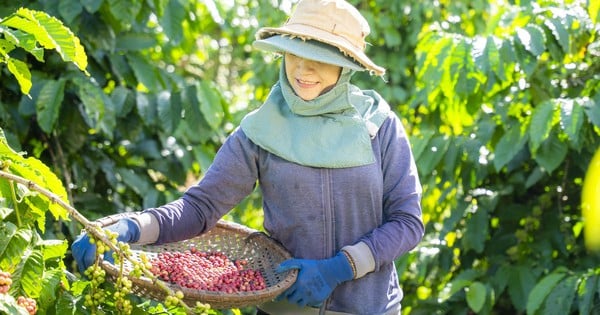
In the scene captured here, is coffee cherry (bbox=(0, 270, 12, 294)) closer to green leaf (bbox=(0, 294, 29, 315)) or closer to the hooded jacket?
green leaf (bbox=(0, 294, 29, 315))

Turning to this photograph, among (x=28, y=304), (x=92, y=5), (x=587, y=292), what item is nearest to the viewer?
(x=28, y=304)

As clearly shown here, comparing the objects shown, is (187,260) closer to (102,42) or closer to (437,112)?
(102,42)

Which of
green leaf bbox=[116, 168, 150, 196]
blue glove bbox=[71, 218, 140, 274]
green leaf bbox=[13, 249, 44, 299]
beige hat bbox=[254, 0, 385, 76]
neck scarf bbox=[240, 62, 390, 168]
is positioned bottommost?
green leaf bbox=[116, 168, 150, 196]

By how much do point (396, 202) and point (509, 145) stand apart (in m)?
1.20

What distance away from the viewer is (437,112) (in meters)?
3.96

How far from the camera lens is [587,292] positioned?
10.6ft

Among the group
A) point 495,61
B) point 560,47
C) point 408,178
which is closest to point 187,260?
point 408,178

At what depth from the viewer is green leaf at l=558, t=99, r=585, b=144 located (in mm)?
3252

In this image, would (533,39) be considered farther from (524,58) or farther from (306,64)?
(306,64)

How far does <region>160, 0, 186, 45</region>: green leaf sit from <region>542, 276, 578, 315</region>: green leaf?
1.45 meters

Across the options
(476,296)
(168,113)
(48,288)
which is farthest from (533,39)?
(48,288)

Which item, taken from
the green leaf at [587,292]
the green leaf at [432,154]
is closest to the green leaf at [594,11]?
the green leaf at [432,154]

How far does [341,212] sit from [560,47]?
4.71 ft

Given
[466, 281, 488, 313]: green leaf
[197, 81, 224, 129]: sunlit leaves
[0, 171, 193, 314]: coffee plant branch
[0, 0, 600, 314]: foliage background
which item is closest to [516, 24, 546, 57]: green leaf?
[0, 0, 600, 314]: foliage background
